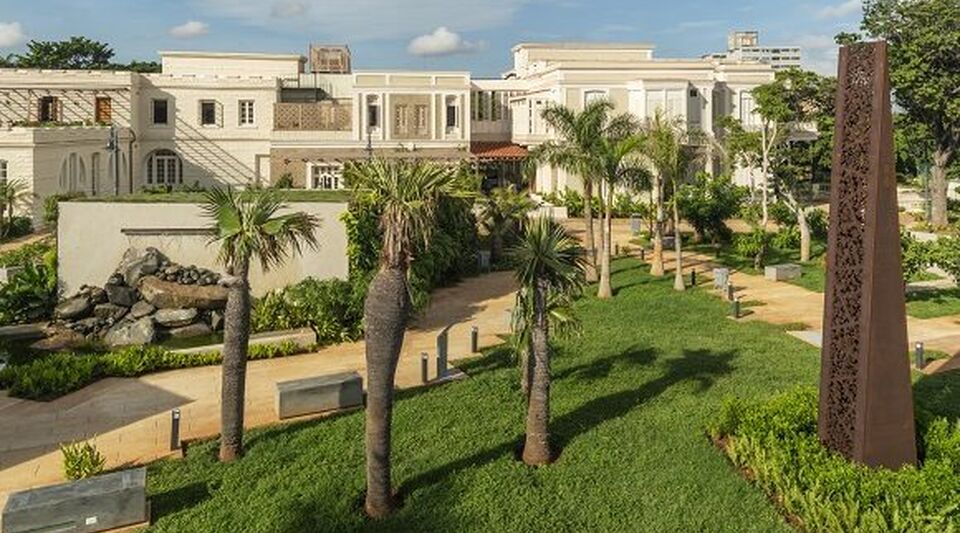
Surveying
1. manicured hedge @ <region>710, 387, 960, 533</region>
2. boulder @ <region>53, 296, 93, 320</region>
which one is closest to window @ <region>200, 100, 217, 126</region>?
boulder @ <region>53, 296, 93, 320</region>

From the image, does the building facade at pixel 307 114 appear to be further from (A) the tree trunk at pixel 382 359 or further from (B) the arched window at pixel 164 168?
(A) the tree trunk at pixel 382 359

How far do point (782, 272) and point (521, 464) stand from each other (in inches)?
790

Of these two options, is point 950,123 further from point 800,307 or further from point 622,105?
point 800,307

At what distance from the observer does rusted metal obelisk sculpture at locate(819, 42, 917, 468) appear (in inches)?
424

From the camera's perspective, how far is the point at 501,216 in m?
33.8

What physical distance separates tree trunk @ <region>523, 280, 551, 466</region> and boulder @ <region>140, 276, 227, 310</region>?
12768 millimetres

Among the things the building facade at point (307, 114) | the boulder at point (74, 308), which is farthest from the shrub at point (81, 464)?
the building facade at point (307, 114)

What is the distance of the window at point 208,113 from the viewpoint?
51.5m

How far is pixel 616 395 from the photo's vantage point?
15.8 m

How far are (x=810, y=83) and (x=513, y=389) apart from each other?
27.7 metres

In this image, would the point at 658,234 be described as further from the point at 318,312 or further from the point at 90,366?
the point at 90,366

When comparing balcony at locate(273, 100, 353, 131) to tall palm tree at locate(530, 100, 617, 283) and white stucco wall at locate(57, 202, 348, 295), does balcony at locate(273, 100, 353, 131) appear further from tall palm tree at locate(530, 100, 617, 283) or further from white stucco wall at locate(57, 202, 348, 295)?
white stucco wall at locate(57, 202, 348, 295)

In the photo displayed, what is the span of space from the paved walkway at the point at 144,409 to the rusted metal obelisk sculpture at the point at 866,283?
9.18m

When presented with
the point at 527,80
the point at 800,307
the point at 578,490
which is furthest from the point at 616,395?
the point at 527,80
